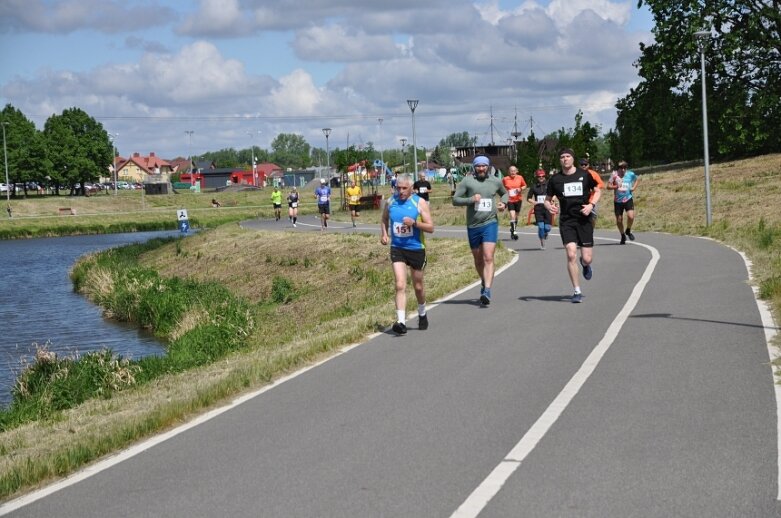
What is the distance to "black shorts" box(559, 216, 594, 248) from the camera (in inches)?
558

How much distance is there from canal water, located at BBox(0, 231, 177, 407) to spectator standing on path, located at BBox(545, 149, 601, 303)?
8522 millimetres

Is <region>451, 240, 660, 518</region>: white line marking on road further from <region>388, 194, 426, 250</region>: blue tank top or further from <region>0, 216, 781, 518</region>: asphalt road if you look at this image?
<region>388, 194, 426, 250</region>: blue tank top

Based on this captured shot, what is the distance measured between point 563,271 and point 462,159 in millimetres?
121218

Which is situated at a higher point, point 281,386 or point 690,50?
point 690,50

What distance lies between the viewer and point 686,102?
54.6 meters

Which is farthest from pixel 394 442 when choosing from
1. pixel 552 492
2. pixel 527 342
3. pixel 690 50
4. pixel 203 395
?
pixel 690 50

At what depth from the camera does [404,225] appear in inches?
480

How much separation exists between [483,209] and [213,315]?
34.0ft

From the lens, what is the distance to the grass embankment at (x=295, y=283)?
331 inches

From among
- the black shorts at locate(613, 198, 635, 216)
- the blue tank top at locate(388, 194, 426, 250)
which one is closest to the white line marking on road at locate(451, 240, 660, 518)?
the blue tank top at locate(388, 194, 426, 250)

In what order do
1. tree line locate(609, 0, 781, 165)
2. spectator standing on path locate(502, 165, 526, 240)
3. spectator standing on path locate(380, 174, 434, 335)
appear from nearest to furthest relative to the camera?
1. spectator standing on path locate(380, 174, 434, 335)
2. spectator standing on path locate(502, 165, 526, 240)
3. tree line locate(609, 0, 781, 165)

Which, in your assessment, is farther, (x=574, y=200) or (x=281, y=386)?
(x=574, y=200)

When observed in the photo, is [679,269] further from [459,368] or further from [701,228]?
[701,228]

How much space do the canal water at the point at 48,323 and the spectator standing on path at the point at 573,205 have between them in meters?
8.52
